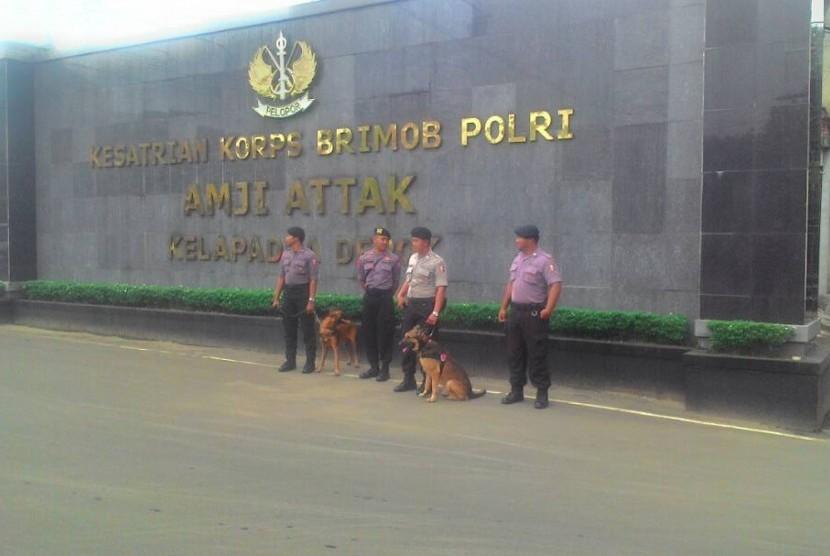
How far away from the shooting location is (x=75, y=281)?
43.7 feet

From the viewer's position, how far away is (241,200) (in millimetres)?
11406

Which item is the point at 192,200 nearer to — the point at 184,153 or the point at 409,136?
the point at 184,153

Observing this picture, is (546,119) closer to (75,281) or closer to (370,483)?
(370,483)

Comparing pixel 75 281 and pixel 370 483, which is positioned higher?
pixel 75 281

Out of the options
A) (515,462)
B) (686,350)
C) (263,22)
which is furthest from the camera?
(263,22)

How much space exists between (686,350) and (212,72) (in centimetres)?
755

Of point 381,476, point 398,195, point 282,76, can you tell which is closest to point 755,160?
point 398,195

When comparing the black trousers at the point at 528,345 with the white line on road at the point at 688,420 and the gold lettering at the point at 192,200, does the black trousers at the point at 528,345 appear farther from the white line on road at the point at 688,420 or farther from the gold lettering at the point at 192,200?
the gold lettering at the point at 192,200

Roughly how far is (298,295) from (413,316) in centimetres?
170

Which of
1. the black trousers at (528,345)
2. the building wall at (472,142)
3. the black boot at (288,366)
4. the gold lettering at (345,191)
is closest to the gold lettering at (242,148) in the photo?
the building wall at (472,142)

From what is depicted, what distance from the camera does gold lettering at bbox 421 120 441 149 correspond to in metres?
9.59

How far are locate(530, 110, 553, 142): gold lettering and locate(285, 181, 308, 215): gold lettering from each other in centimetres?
331

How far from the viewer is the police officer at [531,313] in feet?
23.8

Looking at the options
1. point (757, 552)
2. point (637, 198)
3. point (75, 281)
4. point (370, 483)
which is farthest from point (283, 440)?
point (75, 281)
